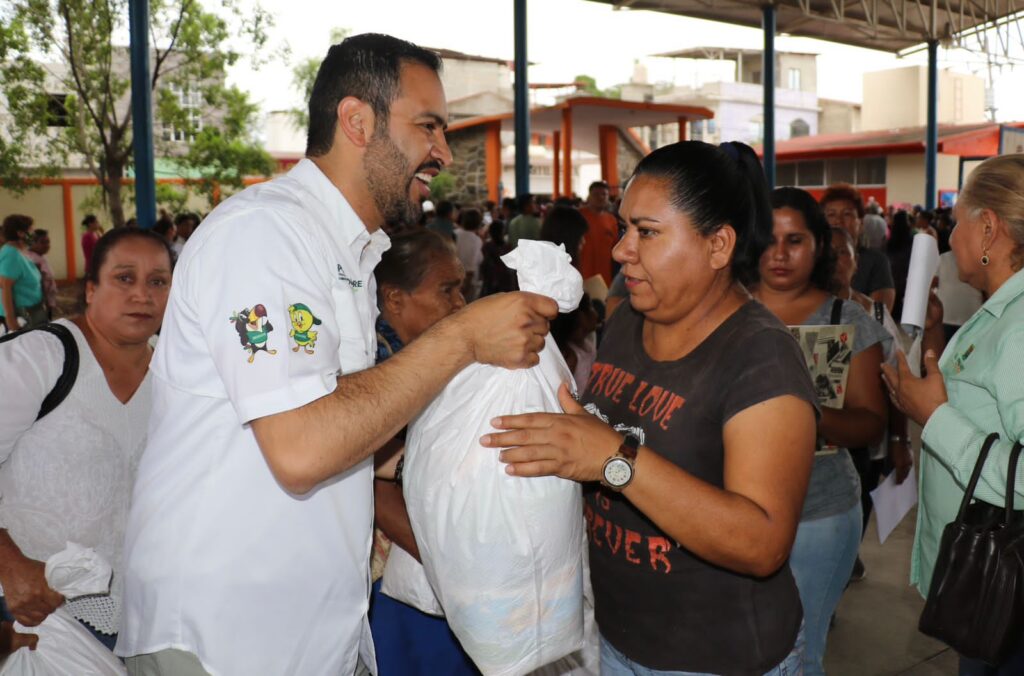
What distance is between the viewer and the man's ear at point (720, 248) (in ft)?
5.89

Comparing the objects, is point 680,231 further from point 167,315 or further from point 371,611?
point 371,611

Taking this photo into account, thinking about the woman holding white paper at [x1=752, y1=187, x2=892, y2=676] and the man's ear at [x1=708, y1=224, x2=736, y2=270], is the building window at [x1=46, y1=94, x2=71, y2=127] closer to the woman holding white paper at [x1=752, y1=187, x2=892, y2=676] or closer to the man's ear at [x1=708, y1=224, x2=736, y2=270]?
the woman holding white paper at [x1=752, y1=187, x2=892, y2=676]

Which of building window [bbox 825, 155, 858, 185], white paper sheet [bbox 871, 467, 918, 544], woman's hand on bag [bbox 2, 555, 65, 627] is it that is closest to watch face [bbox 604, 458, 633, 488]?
woman's hand on bag [bbox 2, 555, 65, 627]

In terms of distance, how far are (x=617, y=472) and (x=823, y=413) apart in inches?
50.9

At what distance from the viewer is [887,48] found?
19969 mm

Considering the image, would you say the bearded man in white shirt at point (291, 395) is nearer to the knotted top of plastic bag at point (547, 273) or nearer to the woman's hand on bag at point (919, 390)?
the knotted top of plastic bag at point (547, 273)

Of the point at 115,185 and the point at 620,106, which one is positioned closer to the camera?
the point at 115,185

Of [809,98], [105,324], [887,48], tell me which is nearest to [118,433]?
[105,324]

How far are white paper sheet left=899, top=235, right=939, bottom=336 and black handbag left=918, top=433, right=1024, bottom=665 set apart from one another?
1.18ft

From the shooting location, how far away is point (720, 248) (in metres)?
1.80

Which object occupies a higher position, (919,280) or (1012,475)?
(919,280)

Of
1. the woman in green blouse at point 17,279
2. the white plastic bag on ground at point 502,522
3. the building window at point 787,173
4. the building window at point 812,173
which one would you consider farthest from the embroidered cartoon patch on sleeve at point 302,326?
the building window at point 787,173

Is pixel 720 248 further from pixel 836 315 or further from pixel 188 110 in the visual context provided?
pixel 188 110

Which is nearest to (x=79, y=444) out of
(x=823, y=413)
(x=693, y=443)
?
(x=693, y=443)
